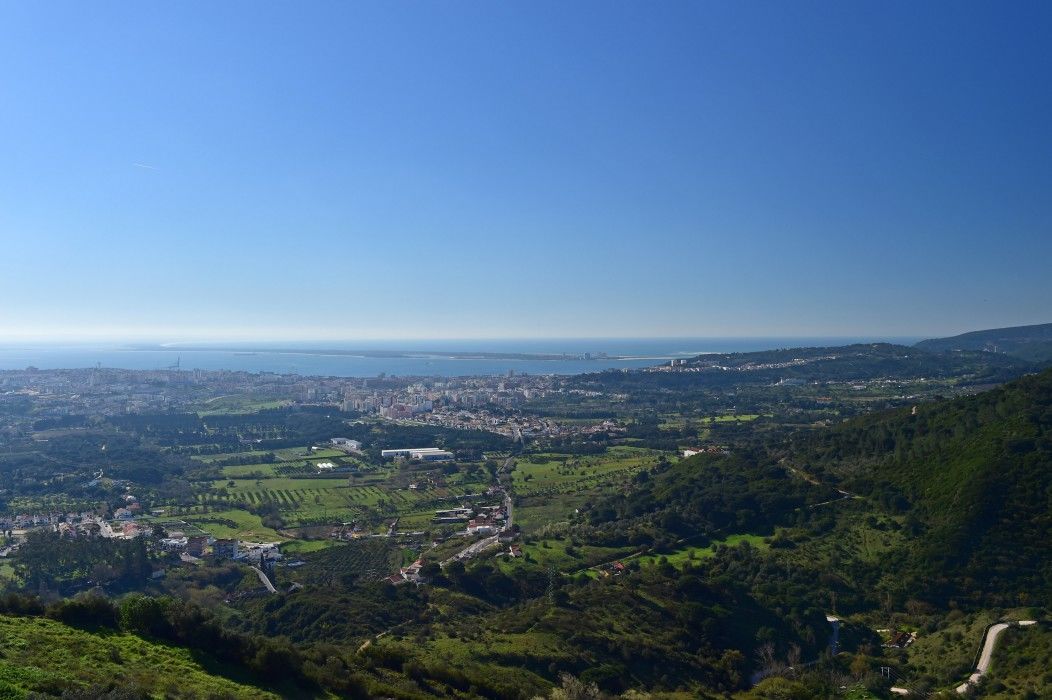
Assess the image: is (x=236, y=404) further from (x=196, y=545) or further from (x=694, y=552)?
(x=694, y=552)

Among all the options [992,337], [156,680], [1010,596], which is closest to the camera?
[156,680]

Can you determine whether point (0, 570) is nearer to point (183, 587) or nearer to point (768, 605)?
point (183, 587)

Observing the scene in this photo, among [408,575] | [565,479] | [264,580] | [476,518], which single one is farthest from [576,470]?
[264,580]

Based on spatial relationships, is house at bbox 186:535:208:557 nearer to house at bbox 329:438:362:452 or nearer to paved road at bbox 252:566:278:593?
paved road at bbox 252:566:278:593

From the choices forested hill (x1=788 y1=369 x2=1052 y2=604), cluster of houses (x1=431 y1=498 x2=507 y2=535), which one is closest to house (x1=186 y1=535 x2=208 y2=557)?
cluster of houses (x1=431 y1=498 x2=507 y2=535)

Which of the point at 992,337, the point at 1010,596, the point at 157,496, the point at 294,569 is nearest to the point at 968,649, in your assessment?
the point at 1010,596
